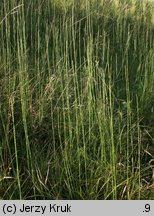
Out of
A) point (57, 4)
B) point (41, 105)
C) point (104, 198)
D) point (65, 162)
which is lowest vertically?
point (104, 198)

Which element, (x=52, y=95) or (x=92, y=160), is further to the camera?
(x=52, y=95)

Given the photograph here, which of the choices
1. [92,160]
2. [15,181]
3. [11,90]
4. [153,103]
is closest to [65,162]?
[92,160]

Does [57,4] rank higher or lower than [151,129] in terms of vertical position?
higher

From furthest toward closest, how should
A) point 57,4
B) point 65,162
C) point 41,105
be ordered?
point 57,4 < point 41,105 < point 65,162

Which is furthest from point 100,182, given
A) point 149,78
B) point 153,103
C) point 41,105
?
point 149,78

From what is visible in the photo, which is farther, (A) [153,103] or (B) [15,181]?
(A) [153,103]

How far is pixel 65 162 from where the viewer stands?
168 cm

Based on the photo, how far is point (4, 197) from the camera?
1.56 metres

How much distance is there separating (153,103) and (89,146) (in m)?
0.77

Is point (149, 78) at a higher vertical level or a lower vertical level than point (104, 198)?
higher

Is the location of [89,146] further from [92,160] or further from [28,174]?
[28,174]

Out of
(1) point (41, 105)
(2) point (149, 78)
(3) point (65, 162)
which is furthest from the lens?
(2) point (149, 78)

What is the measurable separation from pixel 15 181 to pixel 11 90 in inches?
23.4

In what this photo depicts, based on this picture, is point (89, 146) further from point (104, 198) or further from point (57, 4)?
point (57, 4)
